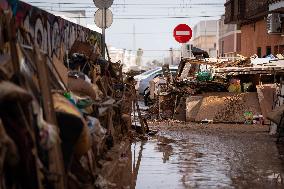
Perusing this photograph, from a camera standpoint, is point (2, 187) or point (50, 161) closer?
point (2, 187)

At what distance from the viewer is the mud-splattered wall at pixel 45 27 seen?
7.52 meters

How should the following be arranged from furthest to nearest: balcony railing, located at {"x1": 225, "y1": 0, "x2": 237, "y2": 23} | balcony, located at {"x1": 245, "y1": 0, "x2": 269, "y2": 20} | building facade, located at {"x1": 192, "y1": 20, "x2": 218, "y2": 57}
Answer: building facade, located at {"x1": 192, "y1": 20, "x2": 218, "y2": 57}
balcony railing, located at {"x1": 225, "y1": 0, "x2": 237, "y2": 23}
balcony, located at {"x1": 245, "y1": 0, "x2": 269, "y2": 20}

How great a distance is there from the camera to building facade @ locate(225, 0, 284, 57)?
25.9 m

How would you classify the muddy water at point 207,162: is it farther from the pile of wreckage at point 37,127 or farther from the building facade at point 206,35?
the building facade at point 206,35

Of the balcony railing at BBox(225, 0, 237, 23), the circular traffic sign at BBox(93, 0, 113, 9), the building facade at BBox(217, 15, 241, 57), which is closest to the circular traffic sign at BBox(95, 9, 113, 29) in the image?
the circular traffic sign at BBox(93, 0, 113, 9)

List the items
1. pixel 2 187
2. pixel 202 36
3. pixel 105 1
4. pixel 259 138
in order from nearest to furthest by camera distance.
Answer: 1. pixel 2 187
2. pixel 259 138
3. pixel 105 1
4. pixel 202 36

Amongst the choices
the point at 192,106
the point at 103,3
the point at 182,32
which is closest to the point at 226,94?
the point at 192,106

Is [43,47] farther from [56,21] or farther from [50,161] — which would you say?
[50,161]

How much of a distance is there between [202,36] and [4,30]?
87.7 meters

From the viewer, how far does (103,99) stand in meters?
9.48

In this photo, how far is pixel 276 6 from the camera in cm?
2480

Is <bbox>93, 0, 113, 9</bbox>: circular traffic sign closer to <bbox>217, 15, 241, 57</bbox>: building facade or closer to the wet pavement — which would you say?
the wet pavement

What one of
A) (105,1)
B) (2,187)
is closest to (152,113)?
(105,1)

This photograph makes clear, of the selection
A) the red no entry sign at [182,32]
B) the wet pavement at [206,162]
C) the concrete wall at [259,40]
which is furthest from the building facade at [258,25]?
the wet pavement at [206,162]
